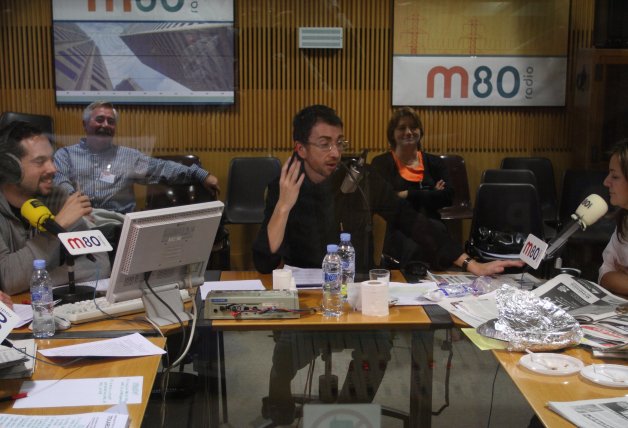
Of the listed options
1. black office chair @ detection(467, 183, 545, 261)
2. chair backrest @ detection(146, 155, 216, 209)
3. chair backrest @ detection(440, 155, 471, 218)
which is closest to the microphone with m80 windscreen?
chair backrest @ detection(146, 155, 216, 209)

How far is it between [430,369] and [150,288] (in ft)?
3.94

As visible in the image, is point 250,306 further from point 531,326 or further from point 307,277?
point 531,326

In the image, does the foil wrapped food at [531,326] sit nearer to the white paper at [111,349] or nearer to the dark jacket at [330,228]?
the dark jacket at [330,228]

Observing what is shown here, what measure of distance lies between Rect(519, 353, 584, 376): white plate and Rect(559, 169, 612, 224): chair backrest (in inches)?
115

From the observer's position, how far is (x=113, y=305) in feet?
7.57

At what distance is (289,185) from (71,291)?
3.27 ft

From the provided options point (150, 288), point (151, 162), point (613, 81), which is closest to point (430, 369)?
point (150, 288)

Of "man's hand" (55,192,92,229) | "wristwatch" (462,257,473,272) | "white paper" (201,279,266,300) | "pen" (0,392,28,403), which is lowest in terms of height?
"pen" (0,392,28,403)

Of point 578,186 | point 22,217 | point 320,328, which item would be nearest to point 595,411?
point 320,328

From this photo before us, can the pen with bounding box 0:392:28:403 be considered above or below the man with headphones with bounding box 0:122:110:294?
below

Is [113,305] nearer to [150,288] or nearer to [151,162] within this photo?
[150,288]

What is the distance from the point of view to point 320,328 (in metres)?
2.22

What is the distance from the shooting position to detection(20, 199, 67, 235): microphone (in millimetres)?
2426

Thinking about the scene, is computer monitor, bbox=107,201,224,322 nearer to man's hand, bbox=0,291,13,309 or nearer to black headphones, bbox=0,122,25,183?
man's hand, bbox=0,291,13,309
